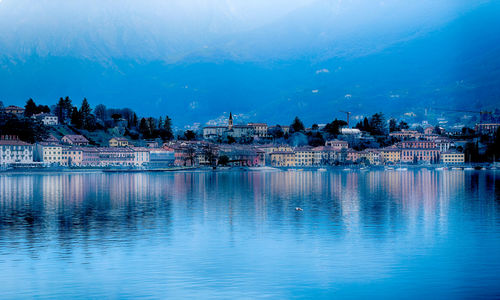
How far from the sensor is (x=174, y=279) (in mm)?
16406

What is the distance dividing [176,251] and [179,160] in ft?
384

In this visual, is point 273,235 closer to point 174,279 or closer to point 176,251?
point 176,251

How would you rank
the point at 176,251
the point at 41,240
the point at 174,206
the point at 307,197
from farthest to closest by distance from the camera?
1. the point at 307,197
2. the point at 174,206
3. the point at 41,240
4. the point at 176,251

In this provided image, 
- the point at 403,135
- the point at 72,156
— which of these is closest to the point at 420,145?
the point at 403,135

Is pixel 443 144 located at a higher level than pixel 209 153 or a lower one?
higher

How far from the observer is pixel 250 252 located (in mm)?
20516

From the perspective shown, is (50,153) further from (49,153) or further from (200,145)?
(200,145)

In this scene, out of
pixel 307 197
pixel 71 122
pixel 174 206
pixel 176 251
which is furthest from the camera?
pixel 71 122

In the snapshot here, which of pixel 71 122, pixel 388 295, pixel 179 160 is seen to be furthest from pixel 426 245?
pixel 71 122

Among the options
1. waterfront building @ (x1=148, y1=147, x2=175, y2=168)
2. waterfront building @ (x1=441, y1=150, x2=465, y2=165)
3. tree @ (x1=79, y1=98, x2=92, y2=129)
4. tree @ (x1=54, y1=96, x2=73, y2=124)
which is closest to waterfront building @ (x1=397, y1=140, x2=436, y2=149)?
waterfront building @ (x1=441, y1=150, x2=465, y2=165)

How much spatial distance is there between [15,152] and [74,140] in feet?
62.5

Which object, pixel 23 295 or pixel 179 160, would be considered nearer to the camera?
pixel 23 295

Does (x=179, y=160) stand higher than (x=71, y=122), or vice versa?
(x=71, y=122)

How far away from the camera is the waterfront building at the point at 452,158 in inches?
6147
